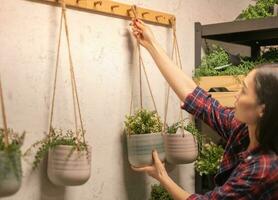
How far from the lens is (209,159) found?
2098 millimetres

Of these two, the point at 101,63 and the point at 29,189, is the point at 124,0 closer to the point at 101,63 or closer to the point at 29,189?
the point at 101,63

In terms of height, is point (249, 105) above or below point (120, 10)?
below

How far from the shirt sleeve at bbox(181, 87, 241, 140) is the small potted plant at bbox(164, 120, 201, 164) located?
232mm

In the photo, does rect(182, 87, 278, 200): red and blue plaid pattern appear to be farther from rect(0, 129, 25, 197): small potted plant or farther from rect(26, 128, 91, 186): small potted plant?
rect(0, 129, 25, 197): small potted plant

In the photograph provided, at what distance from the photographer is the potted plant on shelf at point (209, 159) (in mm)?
2078

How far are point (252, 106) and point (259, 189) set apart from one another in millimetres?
241

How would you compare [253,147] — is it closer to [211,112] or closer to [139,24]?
[211,112]

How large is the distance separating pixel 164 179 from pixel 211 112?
0.97ft

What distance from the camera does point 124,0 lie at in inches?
70.6

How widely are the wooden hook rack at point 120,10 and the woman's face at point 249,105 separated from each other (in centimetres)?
64

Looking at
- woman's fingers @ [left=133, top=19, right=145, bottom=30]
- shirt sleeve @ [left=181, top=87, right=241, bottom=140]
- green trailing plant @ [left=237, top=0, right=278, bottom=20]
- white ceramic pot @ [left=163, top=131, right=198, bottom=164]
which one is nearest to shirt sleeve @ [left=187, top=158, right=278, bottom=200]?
shirt sleeve @ [left=181, top=87, right=241, bottom=140]

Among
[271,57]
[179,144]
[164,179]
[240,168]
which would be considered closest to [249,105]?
[240,168]

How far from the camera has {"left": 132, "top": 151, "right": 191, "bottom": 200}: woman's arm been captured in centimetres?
146

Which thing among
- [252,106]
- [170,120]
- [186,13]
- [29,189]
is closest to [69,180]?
[29,189]
